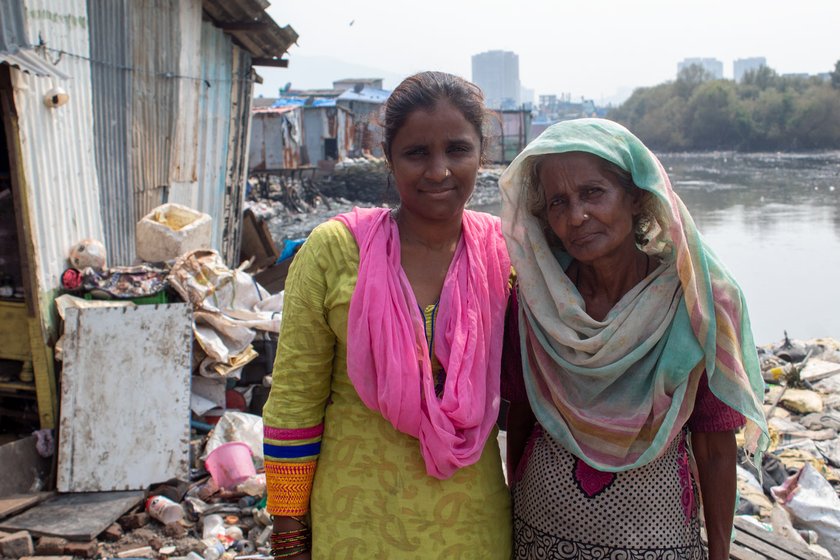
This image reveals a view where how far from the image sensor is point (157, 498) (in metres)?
4.13

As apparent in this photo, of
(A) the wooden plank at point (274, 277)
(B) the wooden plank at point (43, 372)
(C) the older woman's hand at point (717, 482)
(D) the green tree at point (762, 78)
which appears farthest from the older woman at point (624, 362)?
(D) the green tree at point (762, 78)

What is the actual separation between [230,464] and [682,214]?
3.41 m

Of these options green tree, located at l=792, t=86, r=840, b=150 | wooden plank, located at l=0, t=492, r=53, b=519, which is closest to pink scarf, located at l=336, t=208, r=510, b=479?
wooden plank, located at l=0, t=492, r=53, b=519

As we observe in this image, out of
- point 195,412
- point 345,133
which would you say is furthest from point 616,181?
point 345,133

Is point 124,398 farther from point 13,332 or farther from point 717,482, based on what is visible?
point 717,482

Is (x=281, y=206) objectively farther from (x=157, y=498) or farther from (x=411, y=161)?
(x=411, y=161)

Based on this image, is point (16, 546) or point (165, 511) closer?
point (16, 546)

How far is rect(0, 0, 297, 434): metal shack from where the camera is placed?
446 cm

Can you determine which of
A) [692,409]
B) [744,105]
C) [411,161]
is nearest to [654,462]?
[692,409]

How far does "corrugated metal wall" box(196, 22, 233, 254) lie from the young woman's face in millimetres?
6212

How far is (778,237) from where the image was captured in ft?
51.6

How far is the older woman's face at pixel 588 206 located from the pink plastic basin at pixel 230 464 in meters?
3.18

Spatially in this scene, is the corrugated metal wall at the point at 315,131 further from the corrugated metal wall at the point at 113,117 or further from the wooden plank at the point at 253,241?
the corrugated metal wall at the point at 113,117

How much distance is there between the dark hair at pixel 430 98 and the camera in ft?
5.46
